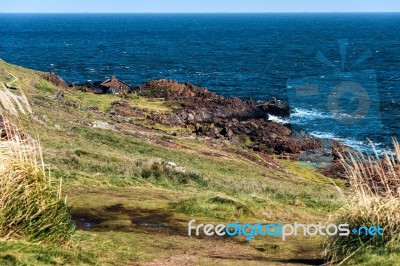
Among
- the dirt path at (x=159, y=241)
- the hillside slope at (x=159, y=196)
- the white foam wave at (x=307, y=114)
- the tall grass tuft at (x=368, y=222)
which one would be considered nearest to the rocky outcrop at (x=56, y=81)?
the hillside slope at (x=159, y=196)

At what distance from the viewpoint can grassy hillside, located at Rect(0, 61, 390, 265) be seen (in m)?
11.4

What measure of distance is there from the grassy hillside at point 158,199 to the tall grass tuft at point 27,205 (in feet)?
1.42

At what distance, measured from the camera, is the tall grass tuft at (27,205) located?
10.3m

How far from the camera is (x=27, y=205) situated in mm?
10516

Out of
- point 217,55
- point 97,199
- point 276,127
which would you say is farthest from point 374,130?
point 217,55

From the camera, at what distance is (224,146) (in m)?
40.7

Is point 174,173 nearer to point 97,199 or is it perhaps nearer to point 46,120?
point 97,199

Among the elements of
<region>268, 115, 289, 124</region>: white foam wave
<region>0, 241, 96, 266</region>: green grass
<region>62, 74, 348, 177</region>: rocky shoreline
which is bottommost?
<region>268, 115, 289, 124</region>: white foam wave

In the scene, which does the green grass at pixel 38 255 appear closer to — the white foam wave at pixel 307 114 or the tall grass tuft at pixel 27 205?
the tall grass tuft at pixel 27 205

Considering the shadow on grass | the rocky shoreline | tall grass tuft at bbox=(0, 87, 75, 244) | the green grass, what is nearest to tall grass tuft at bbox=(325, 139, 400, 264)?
the shadow on grass

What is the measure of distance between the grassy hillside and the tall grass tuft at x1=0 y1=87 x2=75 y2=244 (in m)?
0.43

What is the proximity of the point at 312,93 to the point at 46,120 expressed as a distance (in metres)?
44.3

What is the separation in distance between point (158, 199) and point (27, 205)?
6.91 meters

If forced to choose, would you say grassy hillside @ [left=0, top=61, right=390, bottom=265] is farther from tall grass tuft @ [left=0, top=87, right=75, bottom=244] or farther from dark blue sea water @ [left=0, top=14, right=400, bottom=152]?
dark blue sea water @ [left=0, top=14, right=400, bottom=152]
